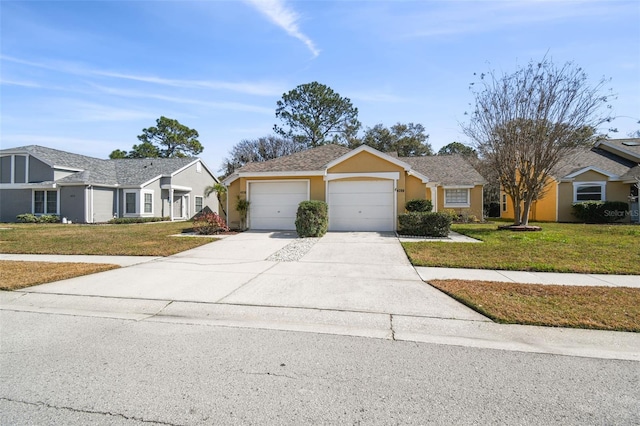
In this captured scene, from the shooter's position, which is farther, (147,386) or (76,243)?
(76,243)

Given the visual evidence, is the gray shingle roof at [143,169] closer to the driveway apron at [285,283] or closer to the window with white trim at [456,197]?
the driveway apron at [285,283]

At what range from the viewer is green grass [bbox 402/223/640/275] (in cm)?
800

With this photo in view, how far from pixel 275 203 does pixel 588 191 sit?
20.3 metres

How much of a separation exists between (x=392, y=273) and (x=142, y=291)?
5.15m

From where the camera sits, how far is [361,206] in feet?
52.3

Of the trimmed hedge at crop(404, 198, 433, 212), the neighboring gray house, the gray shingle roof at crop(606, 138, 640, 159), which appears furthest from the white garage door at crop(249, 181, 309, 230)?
the gray shingle roof at crop(606, 138, 640, 159)

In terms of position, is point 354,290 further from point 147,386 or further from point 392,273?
point 147,386

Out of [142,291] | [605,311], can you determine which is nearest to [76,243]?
[142,291]

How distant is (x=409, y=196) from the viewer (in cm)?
1603

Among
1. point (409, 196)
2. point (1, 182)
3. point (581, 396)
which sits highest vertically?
point (1, 182)

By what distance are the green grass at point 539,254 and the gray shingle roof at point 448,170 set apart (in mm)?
10444

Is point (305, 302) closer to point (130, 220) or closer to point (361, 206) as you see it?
point (361, 206)

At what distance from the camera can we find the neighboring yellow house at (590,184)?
20859 millimetres

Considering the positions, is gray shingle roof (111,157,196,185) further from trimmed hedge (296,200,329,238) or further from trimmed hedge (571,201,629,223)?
trimmed hedge (571,201,629,223)
